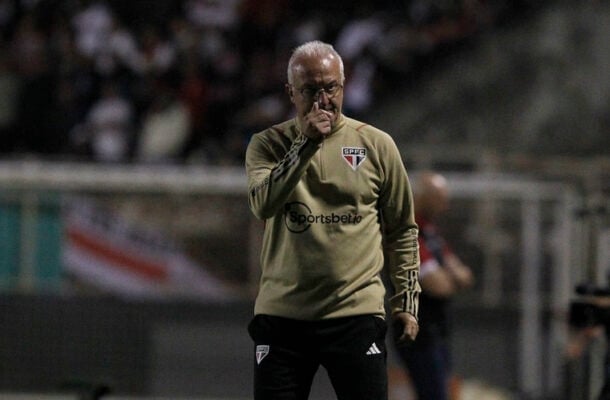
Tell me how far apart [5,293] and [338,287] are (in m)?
7.60

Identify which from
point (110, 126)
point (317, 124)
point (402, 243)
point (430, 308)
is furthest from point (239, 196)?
point (317, 124)

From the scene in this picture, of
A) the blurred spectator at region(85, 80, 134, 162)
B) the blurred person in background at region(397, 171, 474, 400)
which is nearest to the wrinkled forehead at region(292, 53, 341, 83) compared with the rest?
the blurred person in background at region(397, 171, 474, 400)

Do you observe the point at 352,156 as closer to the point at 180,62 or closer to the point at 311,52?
the point at 311,52

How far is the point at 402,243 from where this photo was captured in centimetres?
511

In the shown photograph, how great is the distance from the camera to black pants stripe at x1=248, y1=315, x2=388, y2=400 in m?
4.91

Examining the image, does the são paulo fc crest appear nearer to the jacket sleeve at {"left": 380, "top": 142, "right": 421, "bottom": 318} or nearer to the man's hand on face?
the jacket sleeve at {"left": 380, "top": 142, "right": 421, "bottom": 318}

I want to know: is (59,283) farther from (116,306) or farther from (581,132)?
(581,132)

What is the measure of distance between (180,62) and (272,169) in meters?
11.0

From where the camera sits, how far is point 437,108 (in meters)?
15.1

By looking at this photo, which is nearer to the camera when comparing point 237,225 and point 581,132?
point 237,225

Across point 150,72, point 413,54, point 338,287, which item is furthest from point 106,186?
point 338,287

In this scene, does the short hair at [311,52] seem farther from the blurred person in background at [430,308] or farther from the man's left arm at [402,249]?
the blurred person in background at [430,308]

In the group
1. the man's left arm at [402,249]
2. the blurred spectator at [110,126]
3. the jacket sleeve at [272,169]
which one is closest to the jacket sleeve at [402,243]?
the man's left arm at [402,249]

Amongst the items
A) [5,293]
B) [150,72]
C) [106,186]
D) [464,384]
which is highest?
[150,72]
